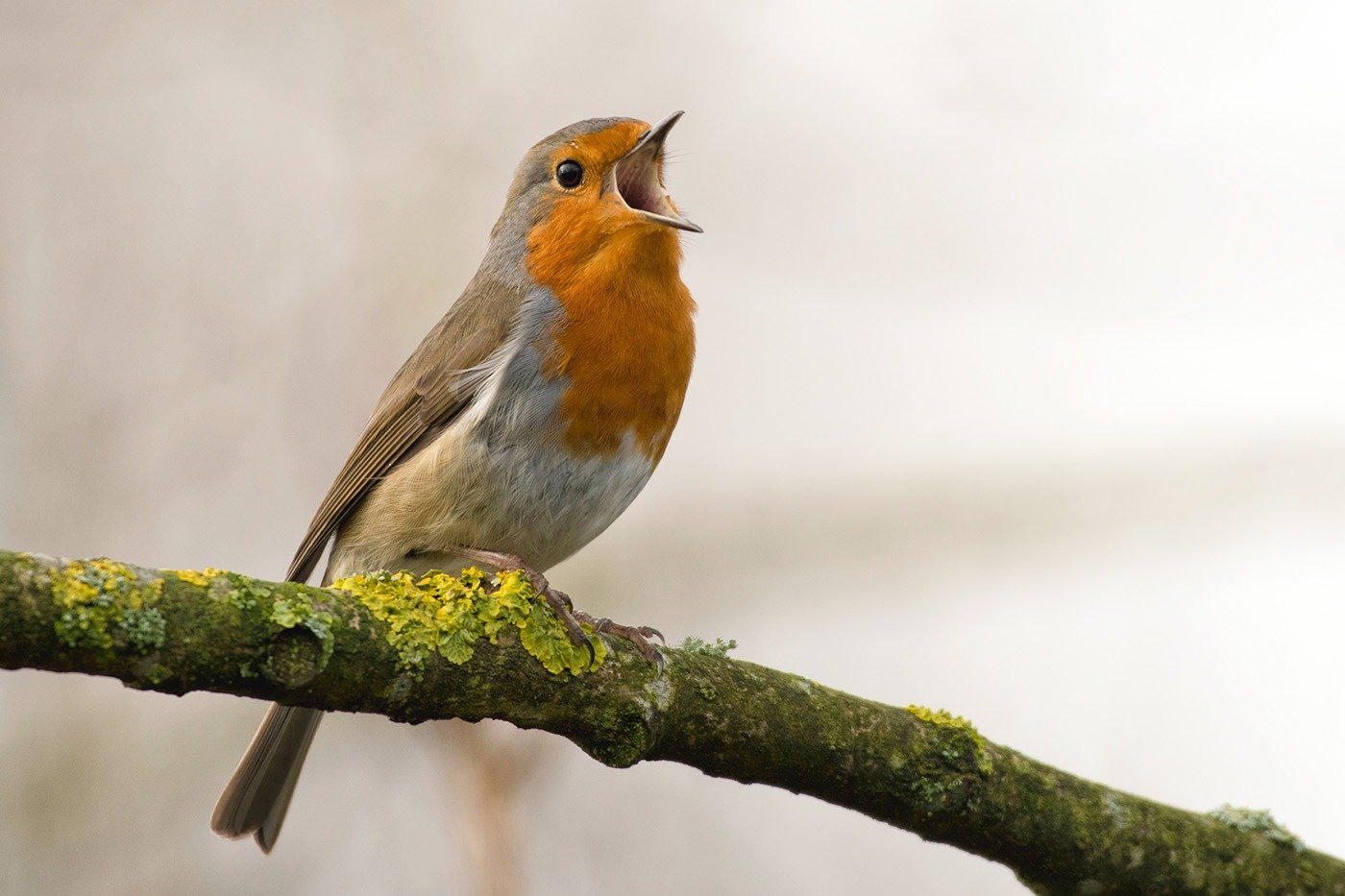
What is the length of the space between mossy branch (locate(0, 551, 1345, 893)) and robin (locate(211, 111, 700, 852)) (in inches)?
26.4

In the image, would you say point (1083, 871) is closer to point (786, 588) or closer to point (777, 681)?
point (777, 681)

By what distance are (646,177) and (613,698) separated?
1.97 metres

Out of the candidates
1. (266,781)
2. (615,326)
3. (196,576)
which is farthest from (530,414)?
(196,576)

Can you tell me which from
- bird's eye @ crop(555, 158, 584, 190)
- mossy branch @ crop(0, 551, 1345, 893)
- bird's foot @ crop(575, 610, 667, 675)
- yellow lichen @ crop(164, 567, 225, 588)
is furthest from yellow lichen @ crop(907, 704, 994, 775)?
bird's eye @ crop(555, 158, 584, 190)

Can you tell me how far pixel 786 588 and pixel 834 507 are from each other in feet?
0.95

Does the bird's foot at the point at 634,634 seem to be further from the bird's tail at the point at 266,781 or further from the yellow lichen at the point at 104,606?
the bird's tail at the point at 266,781

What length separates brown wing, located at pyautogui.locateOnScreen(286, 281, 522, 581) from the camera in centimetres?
349

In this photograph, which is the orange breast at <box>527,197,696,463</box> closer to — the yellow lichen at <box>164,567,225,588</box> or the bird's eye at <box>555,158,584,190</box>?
the bird's eye at <box>555,158,584,190</box>

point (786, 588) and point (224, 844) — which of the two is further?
point (224, 844)

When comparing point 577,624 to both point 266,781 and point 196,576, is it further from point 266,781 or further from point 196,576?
point 266,781

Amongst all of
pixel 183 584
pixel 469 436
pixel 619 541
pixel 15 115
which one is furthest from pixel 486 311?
pixel 15 115

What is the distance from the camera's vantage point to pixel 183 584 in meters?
1.88

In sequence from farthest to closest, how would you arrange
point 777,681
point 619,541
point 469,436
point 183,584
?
1. point 619,541
2. point 469,436
3. point 777,681
4. point 183,584

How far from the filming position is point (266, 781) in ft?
11.2
